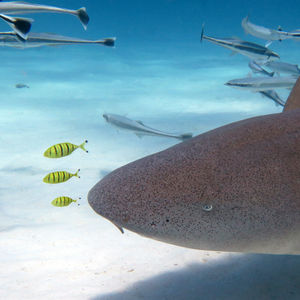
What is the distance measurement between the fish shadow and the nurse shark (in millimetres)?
638

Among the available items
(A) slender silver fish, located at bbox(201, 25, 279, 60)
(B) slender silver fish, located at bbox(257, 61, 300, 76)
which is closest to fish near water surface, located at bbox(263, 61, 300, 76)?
(B) slender silver fish, located at bbox(257, 61, 300, 76)

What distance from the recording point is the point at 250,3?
363 feet

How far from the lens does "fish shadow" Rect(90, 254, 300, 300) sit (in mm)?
2283

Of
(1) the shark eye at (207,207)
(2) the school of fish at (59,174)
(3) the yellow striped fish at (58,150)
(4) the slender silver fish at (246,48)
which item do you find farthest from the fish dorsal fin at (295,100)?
(4) the slender silver fish at (246,48)

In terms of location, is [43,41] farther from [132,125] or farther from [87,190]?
[87,190]

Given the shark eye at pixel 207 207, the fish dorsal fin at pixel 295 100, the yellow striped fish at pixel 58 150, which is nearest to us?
the shark eye at pixel 207 207

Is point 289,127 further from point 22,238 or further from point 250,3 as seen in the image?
point 250,3

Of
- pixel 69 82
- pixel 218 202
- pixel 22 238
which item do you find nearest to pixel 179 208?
pixel 218 202

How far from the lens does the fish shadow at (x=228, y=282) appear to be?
2.28 metres

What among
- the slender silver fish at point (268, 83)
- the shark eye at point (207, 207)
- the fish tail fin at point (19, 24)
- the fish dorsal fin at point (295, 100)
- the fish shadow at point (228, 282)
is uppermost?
the fish tail fin at point (19, 24)

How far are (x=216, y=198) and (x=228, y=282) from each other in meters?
1.09

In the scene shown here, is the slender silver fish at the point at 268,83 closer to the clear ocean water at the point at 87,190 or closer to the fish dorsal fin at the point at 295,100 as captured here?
the clear ocean water at the point at 87,190

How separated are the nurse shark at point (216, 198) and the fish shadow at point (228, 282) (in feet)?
2.09

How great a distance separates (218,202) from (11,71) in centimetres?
2254
